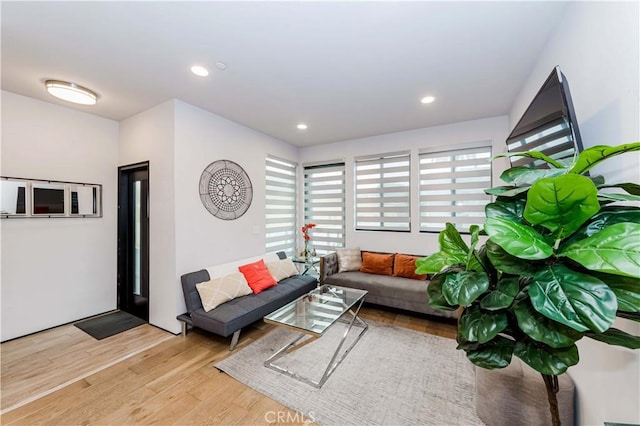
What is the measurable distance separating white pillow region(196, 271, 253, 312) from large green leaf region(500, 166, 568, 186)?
282cm

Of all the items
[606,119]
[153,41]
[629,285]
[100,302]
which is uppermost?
[153,41]

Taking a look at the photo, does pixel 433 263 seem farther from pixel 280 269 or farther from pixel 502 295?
pixel 280 269

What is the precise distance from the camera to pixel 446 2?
156 centimetres

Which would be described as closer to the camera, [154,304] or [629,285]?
[629,285]

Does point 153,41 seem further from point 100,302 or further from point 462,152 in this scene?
point 462,152

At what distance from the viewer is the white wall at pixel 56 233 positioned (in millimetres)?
2693

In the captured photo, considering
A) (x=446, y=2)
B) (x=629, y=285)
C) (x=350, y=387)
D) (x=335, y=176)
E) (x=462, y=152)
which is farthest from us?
(x=335, y=176)

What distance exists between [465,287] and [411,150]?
351 cm

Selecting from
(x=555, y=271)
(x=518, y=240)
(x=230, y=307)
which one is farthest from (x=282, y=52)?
(x=230, y=307)

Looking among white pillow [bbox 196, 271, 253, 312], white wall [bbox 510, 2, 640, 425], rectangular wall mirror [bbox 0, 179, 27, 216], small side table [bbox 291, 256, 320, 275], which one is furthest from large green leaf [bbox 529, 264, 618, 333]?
rectangular wall mirror [bbox 0, 179, 27, 216]

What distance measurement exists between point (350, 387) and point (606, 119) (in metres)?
2.44

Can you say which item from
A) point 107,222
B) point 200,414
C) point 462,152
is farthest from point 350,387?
point 107,222

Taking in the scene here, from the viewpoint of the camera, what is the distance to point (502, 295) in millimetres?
837

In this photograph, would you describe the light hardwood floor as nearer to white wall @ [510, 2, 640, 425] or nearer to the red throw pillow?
the red throw pillow
